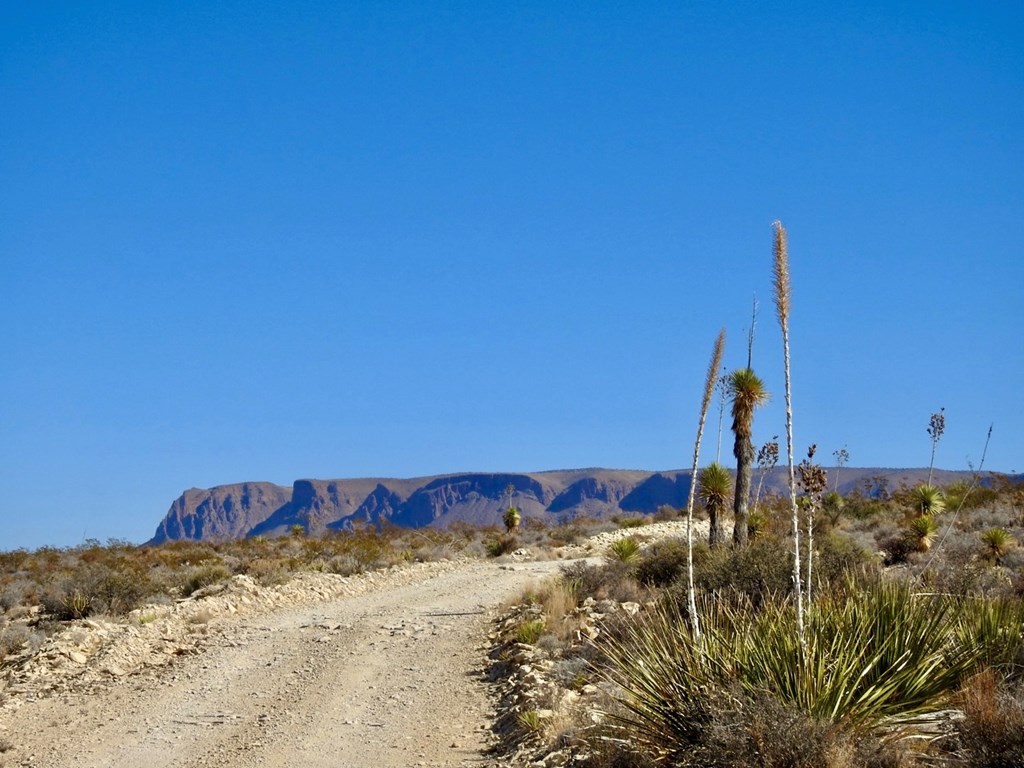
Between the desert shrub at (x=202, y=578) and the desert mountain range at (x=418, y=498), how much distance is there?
4711 inches

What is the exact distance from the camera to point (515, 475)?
161625mm

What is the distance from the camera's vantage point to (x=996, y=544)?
18.5 m

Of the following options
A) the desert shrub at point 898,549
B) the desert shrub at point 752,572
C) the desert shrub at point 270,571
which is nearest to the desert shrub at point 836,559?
the desert shrub at point 752,572

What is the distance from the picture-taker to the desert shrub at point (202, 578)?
1981 centimetres

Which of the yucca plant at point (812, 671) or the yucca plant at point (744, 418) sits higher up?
the yucca plant at point (744, 418)

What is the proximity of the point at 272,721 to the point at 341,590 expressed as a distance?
9995 mm

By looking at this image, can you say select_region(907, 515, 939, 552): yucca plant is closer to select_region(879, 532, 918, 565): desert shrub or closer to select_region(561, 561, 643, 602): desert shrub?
select_region(879, 532, 918, 565): desert shrub

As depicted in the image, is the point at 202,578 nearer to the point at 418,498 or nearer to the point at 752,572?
the point at 752,572

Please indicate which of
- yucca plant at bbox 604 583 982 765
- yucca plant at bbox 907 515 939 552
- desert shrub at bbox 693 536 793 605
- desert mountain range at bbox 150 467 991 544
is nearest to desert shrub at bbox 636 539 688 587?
desert shrub at bbox 693 536 793 605

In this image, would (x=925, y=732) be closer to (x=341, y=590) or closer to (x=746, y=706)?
(x=746, y=706)

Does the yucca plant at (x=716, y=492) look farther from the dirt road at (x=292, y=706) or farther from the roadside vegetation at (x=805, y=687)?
the roadside vegetation at (x=805, y=687)

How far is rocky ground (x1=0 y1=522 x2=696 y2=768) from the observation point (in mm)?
9477

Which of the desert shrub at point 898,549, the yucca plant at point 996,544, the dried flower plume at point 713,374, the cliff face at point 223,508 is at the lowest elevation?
the cliff face at point 223,508

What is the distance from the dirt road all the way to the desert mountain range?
4954 inches
